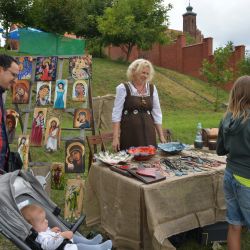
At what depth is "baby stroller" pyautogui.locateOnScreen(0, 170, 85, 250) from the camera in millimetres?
2672

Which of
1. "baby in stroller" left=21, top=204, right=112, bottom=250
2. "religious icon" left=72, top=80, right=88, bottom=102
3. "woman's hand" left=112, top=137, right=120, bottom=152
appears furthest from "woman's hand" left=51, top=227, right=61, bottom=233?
"religious icon" left=72, top=80, right=88, bottom=102

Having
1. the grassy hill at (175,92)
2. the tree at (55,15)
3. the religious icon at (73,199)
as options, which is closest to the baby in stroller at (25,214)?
the religious icon at (73,199)

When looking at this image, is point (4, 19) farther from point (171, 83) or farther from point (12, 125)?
point (12, 125)

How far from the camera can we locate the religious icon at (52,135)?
15.8ft

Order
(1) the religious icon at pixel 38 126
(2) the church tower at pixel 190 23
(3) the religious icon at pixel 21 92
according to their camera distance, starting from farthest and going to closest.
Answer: (2) the church tower at pixel 190 23 → (3) the religious icon at pixel 21 92 → (1) the religious icon at pixel 38 126

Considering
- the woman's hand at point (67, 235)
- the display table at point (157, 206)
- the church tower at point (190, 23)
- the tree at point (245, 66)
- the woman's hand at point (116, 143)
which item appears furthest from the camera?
the church tower at point (190, 23)

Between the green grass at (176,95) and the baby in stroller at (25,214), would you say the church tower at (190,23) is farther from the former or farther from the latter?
the baby in stroller at (25,214)

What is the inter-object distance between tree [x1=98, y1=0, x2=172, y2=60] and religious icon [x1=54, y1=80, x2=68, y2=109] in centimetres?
2162

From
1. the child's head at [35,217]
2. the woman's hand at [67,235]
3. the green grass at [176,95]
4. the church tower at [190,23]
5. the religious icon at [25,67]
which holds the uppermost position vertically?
the church tower at [190,23]

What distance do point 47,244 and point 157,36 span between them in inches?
1009

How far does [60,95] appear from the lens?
16.2 feet

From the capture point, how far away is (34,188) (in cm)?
327

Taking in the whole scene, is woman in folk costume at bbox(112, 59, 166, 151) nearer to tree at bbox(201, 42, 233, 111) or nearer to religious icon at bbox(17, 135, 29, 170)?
religious icon at bbox(17, 135, 29, 170)

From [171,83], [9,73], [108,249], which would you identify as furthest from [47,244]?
[171,83]
